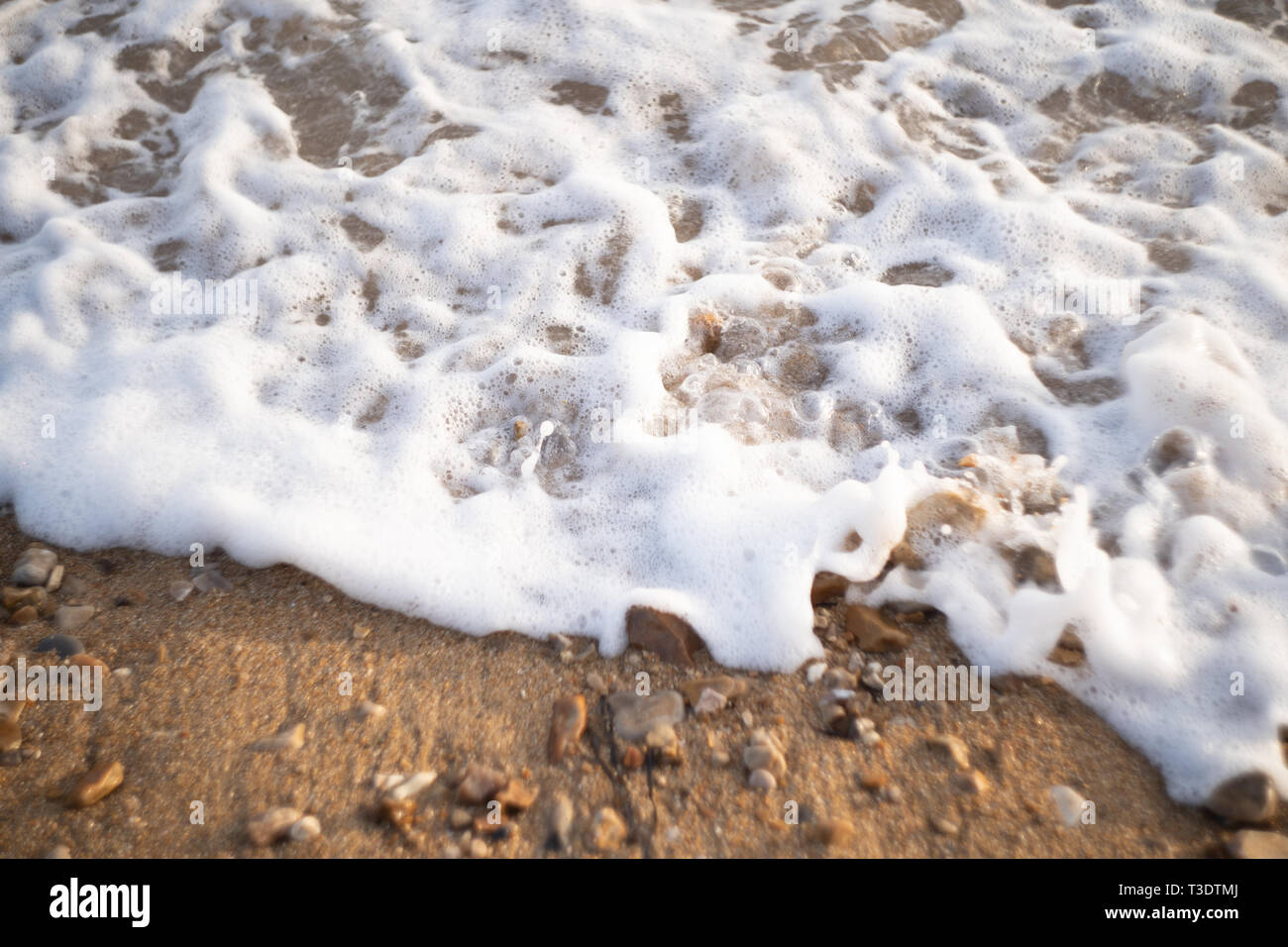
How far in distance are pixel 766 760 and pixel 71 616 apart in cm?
202

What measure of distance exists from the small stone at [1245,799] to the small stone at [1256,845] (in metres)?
0.03

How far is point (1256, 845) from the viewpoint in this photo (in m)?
1.59

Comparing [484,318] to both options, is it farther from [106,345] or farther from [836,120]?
[836,120]

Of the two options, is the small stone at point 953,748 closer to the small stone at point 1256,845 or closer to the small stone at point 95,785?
the small stone at point 1256,845

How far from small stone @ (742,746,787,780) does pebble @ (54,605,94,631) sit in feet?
6.31

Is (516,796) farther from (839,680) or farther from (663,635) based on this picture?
(839,680)

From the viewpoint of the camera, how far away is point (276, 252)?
3252 millimetres

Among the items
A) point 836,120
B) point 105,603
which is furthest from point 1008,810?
point 836,120

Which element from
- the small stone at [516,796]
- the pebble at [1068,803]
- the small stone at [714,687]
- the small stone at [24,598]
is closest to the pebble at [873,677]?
the small stone at [714,687]

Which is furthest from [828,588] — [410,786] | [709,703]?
[410,786]

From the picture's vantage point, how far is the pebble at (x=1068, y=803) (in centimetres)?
164
